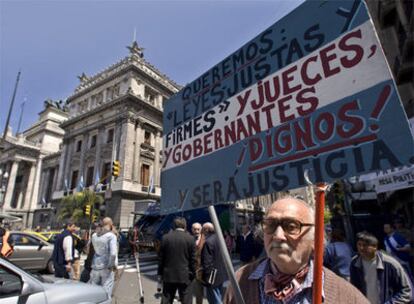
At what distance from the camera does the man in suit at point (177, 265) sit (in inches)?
180

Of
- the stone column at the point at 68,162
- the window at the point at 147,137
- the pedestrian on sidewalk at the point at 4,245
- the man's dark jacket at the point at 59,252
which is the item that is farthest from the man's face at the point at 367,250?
the stone column at the point at 68,162

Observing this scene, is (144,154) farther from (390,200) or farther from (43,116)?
(43,116)

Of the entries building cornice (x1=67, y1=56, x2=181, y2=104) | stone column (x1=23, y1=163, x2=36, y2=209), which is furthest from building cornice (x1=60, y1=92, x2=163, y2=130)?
stone column (x1=23, y1=163, x2=36, y2=209)

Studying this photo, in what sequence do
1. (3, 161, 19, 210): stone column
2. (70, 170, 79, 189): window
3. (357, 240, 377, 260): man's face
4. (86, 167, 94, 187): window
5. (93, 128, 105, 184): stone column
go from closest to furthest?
(357, 240, 377, 260): man's face → (93, 128, 105, 184): stone column → (86, 167, 94, 187): window → (70, 170, 79, 189): window → (3, 161, 19, 210): stone column

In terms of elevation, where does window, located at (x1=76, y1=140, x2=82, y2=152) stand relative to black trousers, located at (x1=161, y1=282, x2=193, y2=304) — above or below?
above

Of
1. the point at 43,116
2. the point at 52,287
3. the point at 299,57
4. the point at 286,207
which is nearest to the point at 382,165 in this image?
the point at 286,207

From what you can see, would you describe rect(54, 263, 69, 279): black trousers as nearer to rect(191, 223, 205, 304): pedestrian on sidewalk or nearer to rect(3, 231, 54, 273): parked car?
rect(191, 223, 205, 304): pedestrian on sidewalk

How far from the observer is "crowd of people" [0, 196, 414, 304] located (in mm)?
1238

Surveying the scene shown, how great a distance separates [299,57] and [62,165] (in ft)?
129

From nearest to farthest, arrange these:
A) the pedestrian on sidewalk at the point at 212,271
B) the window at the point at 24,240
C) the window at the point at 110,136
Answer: the pedestrian on sidewalk at the point at 212,271
the window at the point at 24,240
the window at the point at 110,136

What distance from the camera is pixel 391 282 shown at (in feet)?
9.61

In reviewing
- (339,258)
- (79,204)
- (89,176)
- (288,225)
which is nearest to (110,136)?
(89,176)

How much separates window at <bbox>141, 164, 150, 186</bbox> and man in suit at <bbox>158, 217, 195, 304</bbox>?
26.5 m

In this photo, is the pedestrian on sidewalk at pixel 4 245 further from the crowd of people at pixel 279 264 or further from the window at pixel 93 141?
the window at pixel 93 141
